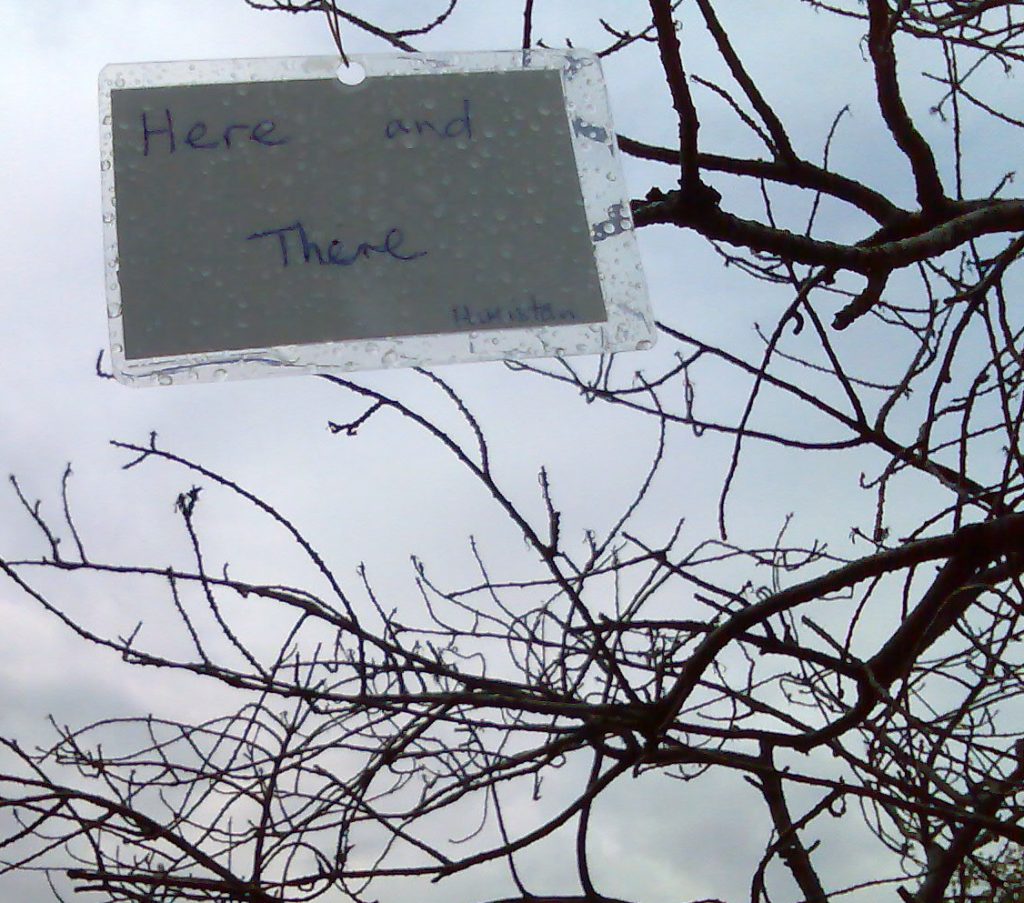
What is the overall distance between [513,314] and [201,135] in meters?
0.29

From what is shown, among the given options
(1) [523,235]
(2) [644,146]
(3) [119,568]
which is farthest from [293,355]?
(2) [644,146]

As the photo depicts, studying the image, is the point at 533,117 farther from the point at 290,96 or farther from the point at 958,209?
the point at 958,209

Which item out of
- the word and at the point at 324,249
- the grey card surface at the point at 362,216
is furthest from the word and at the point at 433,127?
the word and at the point at 324,249

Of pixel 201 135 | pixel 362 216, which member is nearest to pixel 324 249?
pixel 362 216

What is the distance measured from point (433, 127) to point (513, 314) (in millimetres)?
180

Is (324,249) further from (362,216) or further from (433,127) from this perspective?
(433,127)

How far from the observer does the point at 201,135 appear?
90cm

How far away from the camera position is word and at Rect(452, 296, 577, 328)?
863 millimetres

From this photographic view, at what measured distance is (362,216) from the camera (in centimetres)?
88

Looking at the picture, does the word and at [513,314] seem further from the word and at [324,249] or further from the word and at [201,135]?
the word and at [201,135]

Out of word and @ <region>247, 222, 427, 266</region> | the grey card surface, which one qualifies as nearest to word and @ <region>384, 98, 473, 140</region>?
the grey card surface

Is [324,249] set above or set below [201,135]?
below

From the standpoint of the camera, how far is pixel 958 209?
1752mm

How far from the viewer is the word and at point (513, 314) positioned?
86 cm
